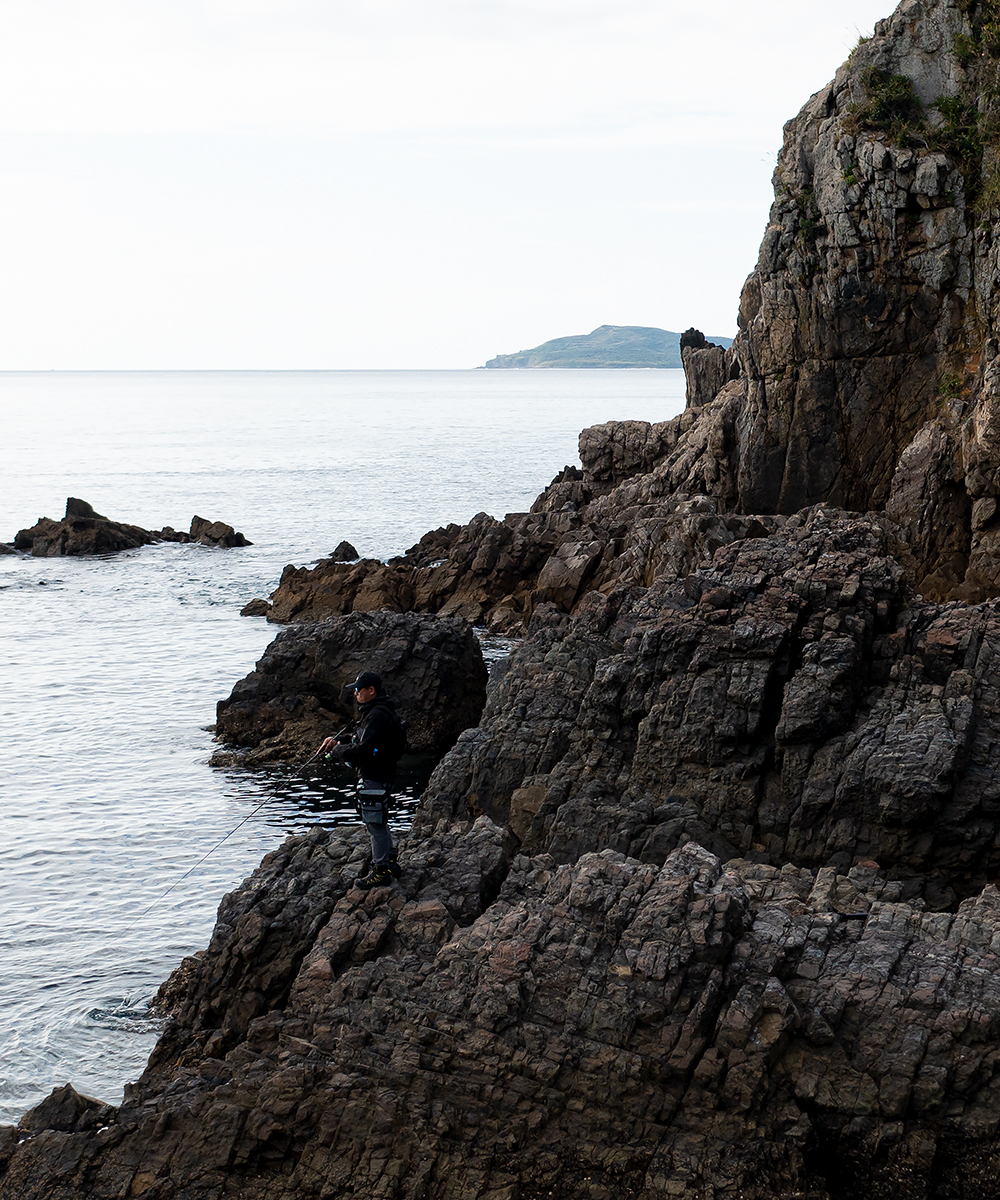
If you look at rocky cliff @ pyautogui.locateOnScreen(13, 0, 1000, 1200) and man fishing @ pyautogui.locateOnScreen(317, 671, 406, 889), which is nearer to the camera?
rocky cliff @ pyautogui.locateOnScreen(13, 0, 1000, 1200)

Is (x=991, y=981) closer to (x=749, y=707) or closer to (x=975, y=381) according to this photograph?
(x=749, y=707)

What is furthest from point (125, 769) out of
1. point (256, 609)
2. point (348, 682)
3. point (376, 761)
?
point (256, 609)

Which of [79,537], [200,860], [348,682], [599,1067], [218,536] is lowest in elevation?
[200,860]

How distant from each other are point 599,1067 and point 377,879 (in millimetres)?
3745

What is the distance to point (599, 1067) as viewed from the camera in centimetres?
1120

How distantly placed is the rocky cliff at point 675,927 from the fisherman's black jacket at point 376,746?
4.73ft

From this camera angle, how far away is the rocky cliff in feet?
35.8

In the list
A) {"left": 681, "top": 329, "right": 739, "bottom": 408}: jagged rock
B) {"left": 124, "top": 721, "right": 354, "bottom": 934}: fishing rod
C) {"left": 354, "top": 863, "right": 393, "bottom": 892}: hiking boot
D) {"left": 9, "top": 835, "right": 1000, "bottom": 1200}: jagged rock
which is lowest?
{"left": 124, "top": 721, "right": 354, "bottom": 934}: fishing rod

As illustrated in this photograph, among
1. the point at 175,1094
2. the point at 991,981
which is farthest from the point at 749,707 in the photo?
the point at 175,1094

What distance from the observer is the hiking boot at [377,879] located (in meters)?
13.7

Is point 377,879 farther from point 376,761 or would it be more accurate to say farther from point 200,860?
point 200,860

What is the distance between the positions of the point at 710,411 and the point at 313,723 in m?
24.1

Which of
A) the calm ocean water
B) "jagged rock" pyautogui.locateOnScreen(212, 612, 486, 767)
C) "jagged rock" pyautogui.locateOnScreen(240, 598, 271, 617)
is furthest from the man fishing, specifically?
"jagged rock" pyautogui.locateOnScreen(240, 598, 271, 617)

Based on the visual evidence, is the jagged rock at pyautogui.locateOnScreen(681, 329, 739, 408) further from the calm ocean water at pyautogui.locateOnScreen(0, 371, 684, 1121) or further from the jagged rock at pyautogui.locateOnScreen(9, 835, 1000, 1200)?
the jagged rock at pyautogui.locateOnScreen(9, 835, 1000, 1200)
